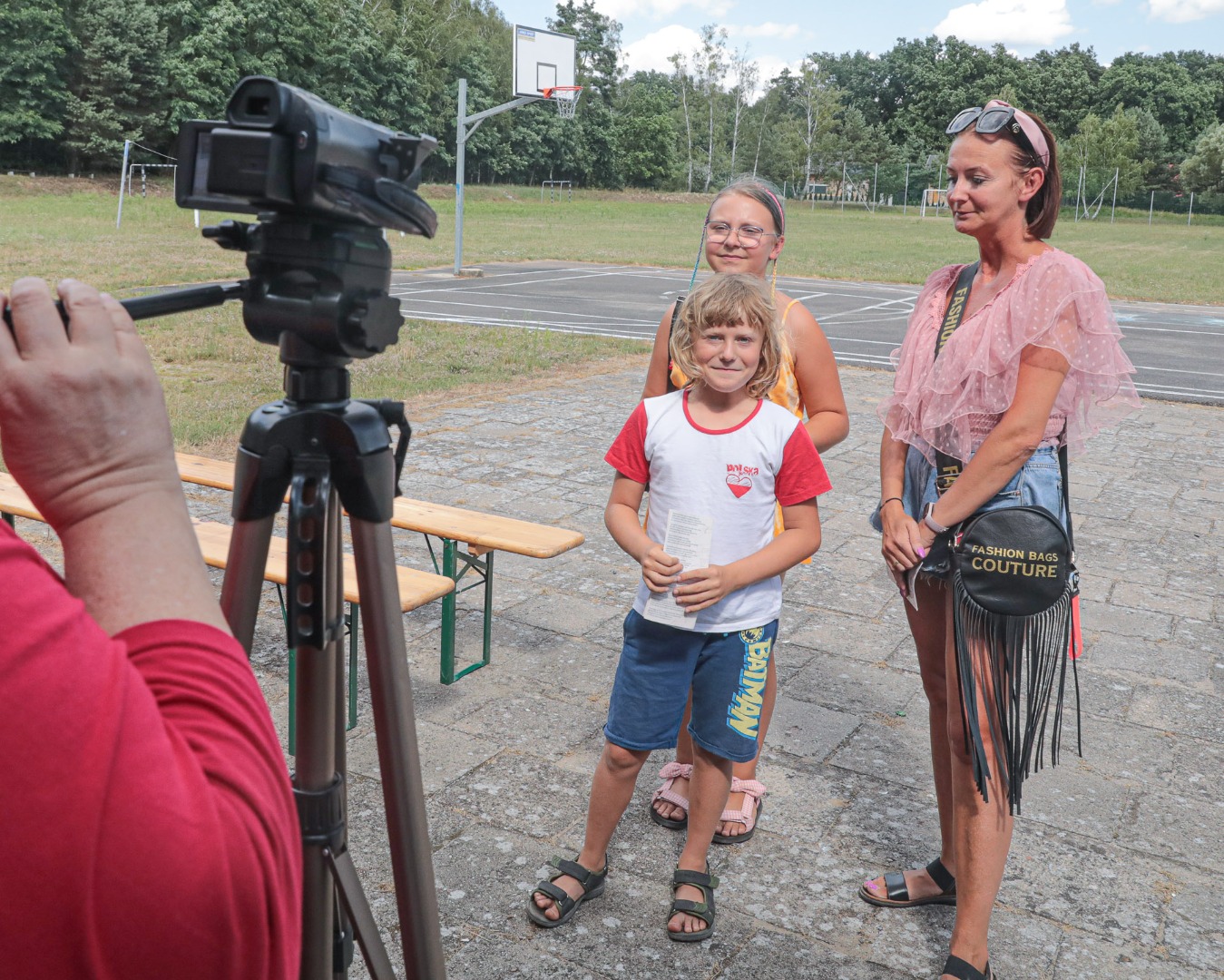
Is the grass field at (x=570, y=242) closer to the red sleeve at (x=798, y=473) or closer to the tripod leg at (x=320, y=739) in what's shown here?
the red sleeve at (x=798, y=473)

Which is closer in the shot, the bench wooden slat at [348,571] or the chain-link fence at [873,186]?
the bench wooden slat at [348,571]

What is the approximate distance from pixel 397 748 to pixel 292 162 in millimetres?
696

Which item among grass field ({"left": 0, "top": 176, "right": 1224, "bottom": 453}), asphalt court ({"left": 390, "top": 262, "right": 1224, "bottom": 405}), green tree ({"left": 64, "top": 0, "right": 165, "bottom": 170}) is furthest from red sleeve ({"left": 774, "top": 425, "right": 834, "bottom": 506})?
green tree ({"left": 64, "top": 0, "right": 165, "bottom": 170})

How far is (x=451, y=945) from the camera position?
8.38 ft

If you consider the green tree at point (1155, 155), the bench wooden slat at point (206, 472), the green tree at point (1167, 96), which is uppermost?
the green tree at point (1167, 96)

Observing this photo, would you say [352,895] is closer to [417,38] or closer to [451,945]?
[451,945]

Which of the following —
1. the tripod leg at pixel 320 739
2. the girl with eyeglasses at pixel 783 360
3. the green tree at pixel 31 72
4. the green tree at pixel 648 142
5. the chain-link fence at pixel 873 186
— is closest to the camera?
the tripod leg at pixel 320 739

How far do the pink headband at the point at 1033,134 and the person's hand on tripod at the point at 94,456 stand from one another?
2.12 meters

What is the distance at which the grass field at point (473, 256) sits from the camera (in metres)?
10.0

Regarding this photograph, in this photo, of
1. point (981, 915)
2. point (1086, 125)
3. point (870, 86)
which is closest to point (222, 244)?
point (981, 915)

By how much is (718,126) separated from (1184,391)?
76943mm

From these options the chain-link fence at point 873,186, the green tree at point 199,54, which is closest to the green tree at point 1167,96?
the chain-link fence at point 873,186

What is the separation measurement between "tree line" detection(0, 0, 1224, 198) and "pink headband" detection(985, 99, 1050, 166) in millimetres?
31649

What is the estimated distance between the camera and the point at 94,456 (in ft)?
2.52
